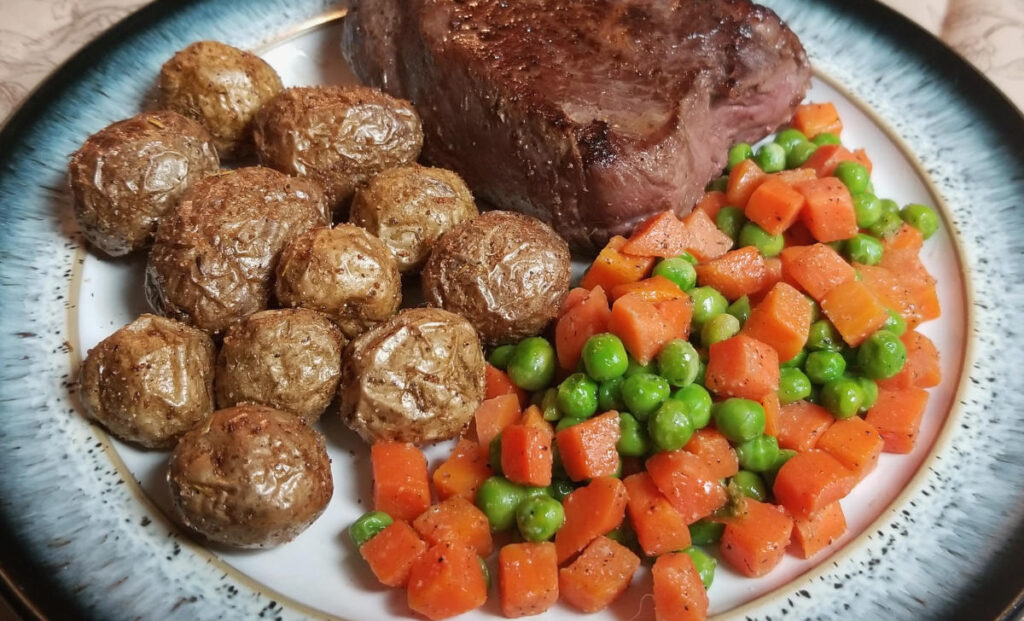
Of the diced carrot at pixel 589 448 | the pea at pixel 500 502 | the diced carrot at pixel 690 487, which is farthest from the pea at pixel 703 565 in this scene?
the pea at pixel 500 502

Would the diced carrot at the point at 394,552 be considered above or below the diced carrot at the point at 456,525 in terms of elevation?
below

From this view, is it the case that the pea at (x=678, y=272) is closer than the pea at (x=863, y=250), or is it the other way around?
the pea at (x=678, y=272)

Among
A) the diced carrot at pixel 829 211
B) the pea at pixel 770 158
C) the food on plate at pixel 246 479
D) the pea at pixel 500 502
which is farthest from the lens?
the pea at pixel 770 158

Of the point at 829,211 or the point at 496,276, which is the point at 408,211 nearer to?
the point at 496,276

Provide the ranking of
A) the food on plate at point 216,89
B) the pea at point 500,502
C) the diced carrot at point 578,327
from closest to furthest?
the pea at point 500,502 → the diced carrot at point 578,327 → the food on plate at point 216,89

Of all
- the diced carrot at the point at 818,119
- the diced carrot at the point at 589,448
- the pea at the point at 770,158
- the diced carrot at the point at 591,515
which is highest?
the diced carrot at the point at 818,119

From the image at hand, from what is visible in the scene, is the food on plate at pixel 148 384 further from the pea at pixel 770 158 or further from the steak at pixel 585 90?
the pea at pixel 770 158

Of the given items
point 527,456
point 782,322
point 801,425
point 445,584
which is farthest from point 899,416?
point 445,584
